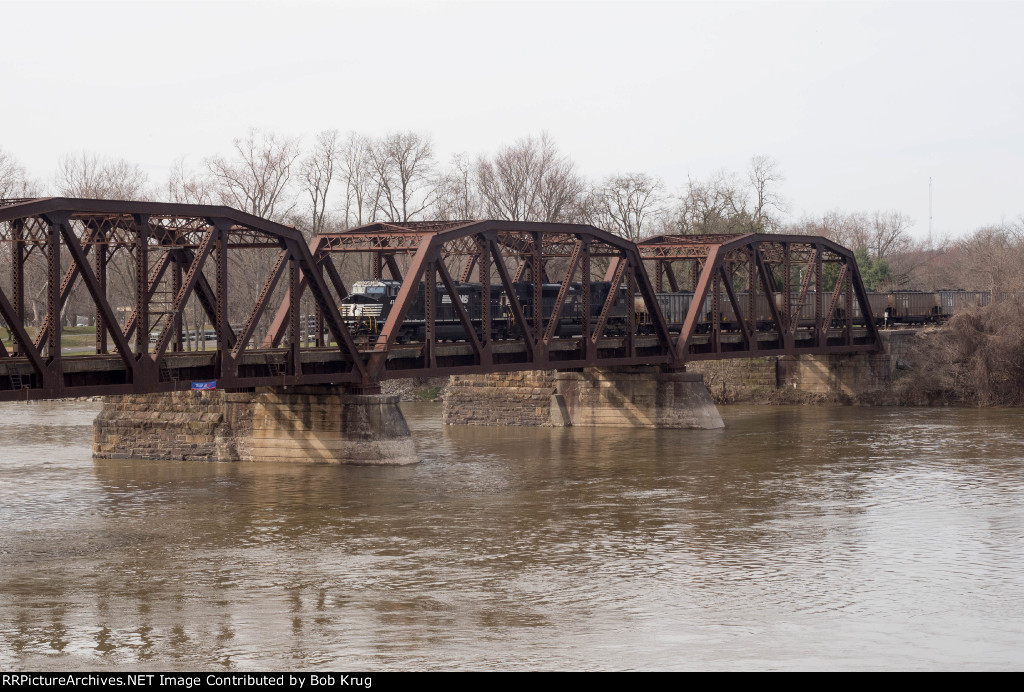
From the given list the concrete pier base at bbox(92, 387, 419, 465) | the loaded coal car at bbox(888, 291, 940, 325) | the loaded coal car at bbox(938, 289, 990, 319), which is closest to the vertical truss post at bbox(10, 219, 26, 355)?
the concrete pier base at bbox(92, 387, 419, 465)

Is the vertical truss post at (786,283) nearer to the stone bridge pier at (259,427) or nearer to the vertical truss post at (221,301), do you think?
the stone bridge pier at (259,427)

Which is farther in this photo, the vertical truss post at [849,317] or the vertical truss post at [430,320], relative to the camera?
the vertical truss post at [849,317]

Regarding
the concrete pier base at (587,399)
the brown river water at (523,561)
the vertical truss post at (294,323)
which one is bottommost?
the brown river water at (523,561)

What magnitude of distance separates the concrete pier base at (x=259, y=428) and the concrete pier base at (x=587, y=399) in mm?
15886

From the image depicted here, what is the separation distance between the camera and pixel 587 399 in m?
56.1

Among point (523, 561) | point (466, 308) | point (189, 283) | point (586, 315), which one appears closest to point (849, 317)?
point (586, 315)

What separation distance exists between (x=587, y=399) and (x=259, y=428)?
18.5 meters

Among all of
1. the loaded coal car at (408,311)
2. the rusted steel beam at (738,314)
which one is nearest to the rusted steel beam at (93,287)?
the loaded coal car at (408,311)

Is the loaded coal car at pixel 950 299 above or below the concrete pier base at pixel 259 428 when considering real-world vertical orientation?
above

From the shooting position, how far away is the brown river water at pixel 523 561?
63.7 feet

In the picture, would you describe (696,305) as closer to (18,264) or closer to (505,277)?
(505,277)

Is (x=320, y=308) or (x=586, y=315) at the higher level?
(x=320, y=308)

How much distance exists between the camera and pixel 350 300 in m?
47.8

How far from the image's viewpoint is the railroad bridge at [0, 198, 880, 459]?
3164 centimetres
